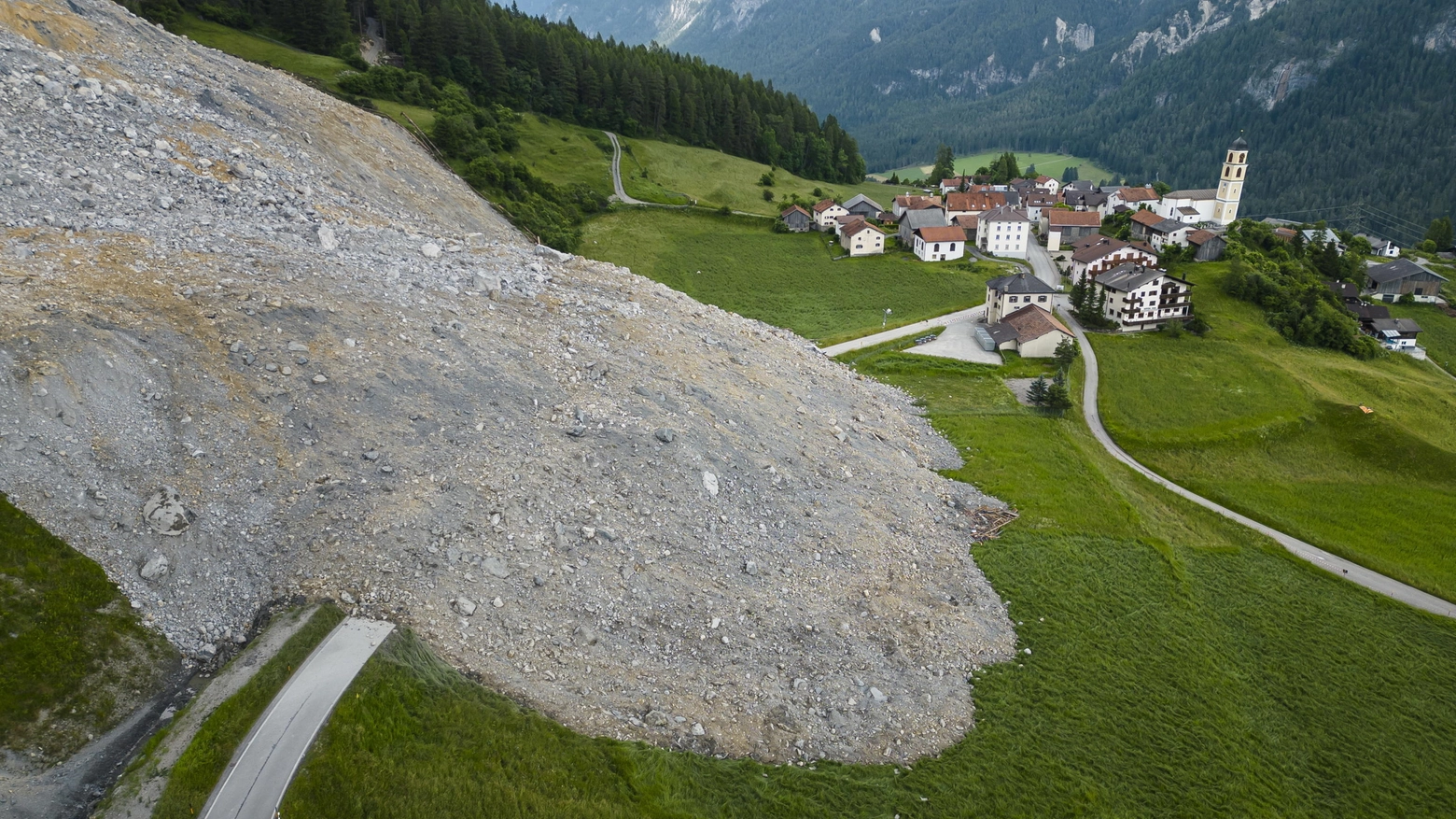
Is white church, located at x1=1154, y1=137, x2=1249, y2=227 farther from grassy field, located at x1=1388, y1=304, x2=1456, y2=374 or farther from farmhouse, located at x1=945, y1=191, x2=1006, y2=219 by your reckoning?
grassy field, located at x1=1388, y1=304, x2=1456, y2=374

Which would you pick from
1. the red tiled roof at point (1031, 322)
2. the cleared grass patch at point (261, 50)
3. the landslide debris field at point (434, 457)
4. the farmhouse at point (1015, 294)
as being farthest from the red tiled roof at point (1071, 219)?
the cleared grass patch at point (261, 50)

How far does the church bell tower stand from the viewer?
10506 centimetres

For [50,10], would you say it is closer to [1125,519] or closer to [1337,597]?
[1125,519]

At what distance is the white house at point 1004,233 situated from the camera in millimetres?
88531

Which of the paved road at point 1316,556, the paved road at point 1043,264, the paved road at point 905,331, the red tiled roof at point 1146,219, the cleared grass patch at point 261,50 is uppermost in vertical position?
the cleared grass patch at point 261,50

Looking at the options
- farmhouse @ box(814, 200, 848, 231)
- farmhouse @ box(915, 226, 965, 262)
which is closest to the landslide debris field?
farmhouse @ box(915, 226, 965, 262)

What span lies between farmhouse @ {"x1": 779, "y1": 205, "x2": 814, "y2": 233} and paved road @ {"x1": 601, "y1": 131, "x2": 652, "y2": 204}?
19.0 metres

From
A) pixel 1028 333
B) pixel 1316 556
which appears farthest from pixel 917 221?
pixel 1316 556

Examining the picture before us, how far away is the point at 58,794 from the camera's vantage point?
47.8 feet

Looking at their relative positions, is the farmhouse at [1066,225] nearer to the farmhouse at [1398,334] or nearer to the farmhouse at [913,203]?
the farmhouse at [913,203]

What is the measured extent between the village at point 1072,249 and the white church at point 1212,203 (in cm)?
18

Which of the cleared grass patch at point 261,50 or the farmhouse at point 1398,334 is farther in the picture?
the cleared grass patch at point 261,50

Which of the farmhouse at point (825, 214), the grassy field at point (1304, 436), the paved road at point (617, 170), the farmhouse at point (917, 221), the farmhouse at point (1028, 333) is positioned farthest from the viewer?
the farmhouse at point (825, 214)

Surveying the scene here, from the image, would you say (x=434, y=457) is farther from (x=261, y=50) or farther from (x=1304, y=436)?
(x=261, y=50)
